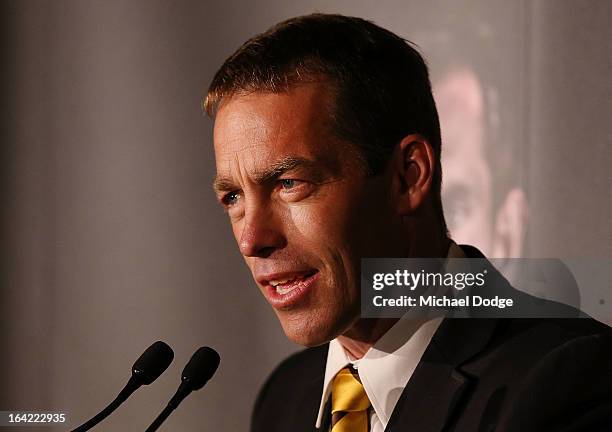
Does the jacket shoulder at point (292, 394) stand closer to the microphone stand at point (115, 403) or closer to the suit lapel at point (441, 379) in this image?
the suit lapel at point (441, 379)

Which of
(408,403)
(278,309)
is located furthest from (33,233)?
(408,403)

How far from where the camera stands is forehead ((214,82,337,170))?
116 cm

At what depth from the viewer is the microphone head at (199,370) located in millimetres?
1113

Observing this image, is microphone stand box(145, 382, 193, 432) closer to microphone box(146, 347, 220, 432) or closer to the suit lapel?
microphone box(146, 347, 220, 432)

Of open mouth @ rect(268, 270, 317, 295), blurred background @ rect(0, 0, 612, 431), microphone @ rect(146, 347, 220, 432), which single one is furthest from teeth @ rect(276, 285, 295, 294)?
blurred background @ rect(0, 0, 612, 431)

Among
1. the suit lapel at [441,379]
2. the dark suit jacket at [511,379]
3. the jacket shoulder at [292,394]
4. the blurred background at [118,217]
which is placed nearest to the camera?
the dark suit jacket at [511,379]

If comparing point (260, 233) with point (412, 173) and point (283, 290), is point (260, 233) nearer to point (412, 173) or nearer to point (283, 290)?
point (283, 290)

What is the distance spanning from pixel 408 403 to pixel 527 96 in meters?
0.62

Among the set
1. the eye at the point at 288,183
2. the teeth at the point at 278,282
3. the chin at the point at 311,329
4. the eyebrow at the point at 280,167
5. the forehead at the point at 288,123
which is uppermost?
the forehead at the point at 288,123

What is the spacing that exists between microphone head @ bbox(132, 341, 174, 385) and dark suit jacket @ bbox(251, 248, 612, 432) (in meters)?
0.34

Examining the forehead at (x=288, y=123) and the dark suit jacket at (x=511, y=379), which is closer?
the dark suit jacket at (x=511, y=379)

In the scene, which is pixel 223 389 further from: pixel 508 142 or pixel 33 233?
pixel 508 142

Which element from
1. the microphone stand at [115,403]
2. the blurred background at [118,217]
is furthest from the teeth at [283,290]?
the blurred background at [118,217]

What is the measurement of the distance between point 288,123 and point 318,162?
0.07 meters
